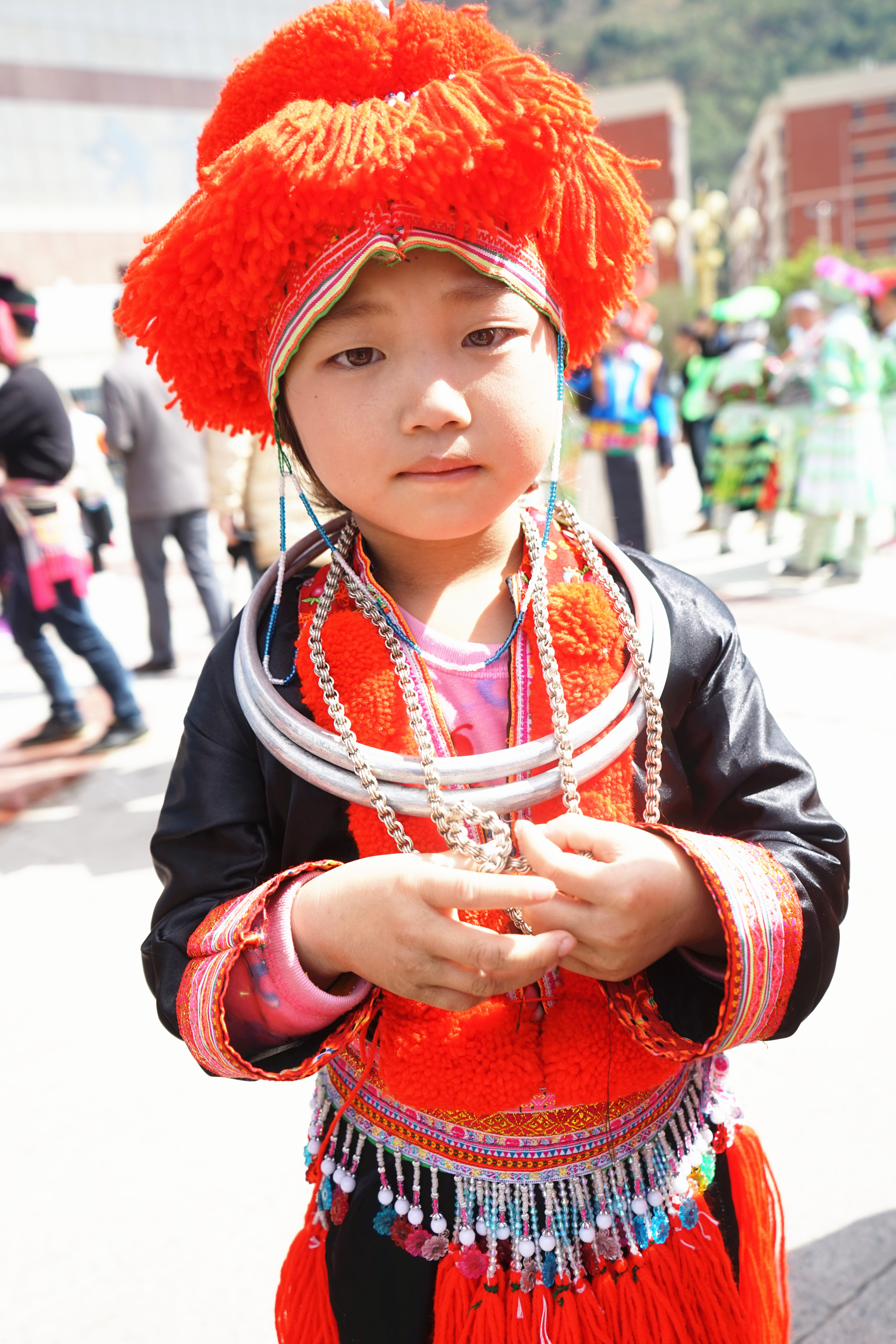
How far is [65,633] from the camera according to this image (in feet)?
Result: 15.2

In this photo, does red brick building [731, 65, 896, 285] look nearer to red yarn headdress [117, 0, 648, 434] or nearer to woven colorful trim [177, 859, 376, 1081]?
red yarn headdress [117, 0, 648, 434]

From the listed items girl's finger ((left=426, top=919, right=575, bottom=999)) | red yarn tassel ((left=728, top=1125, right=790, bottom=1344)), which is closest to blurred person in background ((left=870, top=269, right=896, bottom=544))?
red yarn tassel ((left=728, top=1125, right=790, bottom=1344))

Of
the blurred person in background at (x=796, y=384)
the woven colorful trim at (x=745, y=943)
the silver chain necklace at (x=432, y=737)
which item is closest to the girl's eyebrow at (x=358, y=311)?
the silver chain necklace at (x=432, y=737)

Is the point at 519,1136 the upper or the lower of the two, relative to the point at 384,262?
lower

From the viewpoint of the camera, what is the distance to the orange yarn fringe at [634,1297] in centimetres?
99

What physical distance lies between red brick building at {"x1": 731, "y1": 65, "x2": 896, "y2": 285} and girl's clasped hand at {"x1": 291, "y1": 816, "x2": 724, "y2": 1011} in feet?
247

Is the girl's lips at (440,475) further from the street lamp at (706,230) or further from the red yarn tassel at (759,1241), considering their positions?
the street lamp at (706,230)

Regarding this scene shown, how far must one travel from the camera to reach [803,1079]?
2.14m

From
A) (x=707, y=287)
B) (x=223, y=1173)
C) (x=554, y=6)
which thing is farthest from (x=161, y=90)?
(x=554, y=6)

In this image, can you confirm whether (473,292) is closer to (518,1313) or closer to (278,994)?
(278,994)

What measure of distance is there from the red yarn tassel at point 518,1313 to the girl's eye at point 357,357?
864 mm

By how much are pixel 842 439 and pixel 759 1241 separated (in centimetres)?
640

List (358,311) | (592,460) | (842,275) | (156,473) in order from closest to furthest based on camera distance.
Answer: (358,311), (156,473), (592,460), (842,275)

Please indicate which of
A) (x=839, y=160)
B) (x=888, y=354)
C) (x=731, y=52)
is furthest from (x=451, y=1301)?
(x=731, y=52)
